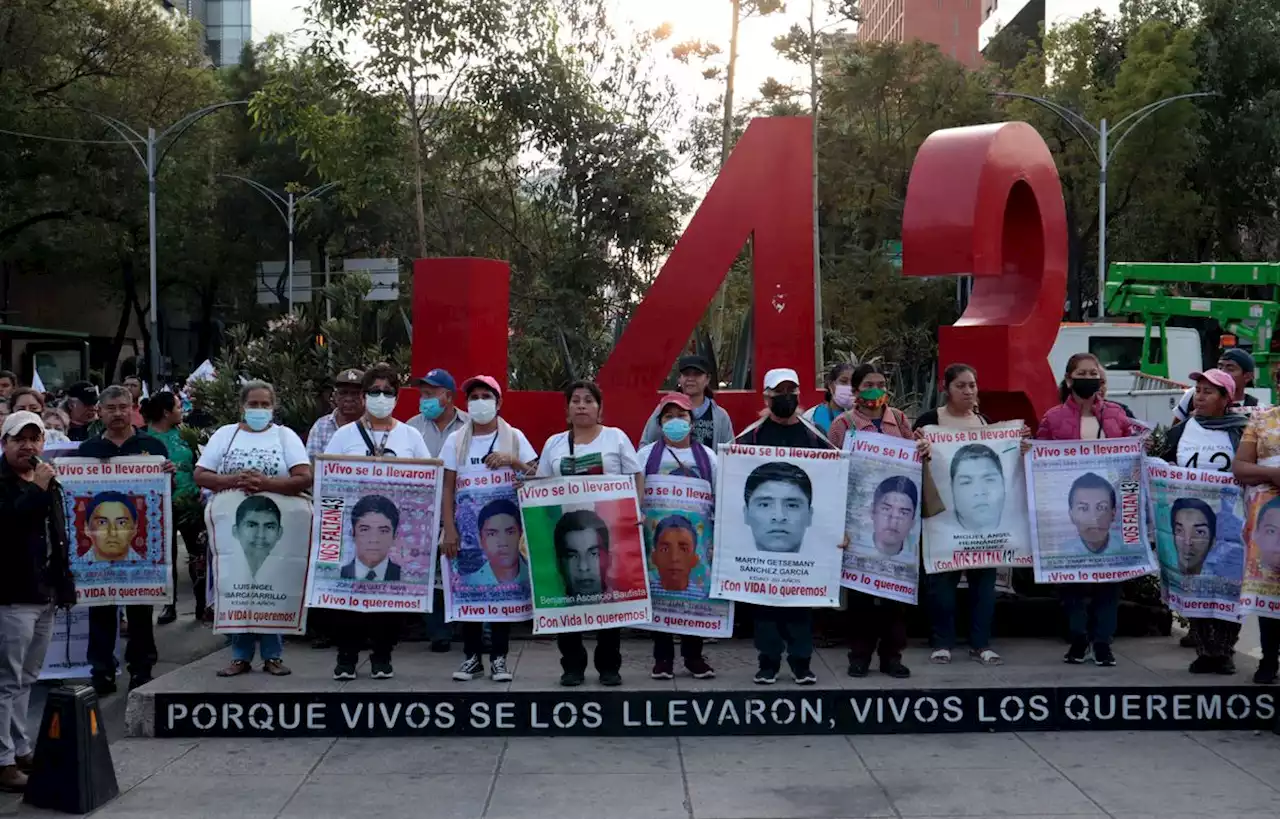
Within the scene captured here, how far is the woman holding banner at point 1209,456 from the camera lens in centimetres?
821

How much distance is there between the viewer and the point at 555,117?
16641 millimetres

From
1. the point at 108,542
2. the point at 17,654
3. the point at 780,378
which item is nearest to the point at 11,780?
the point at 17,654

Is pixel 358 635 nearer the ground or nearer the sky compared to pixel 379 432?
nearer the ground

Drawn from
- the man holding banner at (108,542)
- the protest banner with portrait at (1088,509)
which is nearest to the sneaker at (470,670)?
the man holding banner at (108,542)

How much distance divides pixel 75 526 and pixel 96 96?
30.9m

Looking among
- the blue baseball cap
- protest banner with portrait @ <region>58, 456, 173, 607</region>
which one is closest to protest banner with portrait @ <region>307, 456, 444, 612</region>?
the blue baseball cap

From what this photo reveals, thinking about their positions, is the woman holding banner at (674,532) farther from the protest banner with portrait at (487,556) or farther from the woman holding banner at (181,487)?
the woman holding banner at (181,487)

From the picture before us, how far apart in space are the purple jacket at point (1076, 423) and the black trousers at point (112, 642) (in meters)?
5.36

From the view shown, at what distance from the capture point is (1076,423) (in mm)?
8555

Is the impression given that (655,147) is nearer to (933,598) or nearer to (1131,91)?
(933,598)

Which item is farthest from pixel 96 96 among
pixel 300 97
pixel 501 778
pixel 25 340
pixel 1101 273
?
pixel 501 778

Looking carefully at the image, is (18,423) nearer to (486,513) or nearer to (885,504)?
(486,513)

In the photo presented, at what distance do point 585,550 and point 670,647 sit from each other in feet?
2.41

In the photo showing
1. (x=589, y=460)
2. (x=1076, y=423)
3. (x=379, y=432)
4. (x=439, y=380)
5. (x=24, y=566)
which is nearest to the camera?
(x=24, y=566)
